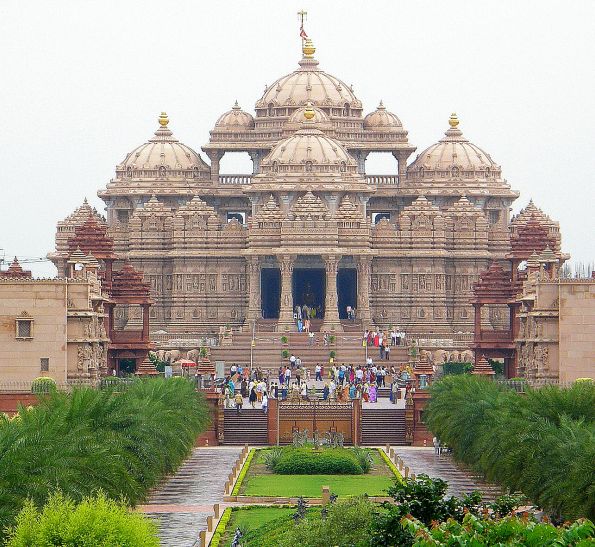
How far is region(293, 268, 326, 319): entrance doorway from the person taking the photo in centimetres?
12675

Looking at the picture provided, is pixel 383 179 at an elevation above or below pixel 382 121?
below

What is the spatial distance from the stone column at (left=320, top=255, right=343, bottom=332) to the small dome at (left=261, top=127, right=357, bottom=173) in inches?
267

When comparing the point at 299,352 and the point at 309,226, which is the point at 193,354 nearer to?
the point at 299,352

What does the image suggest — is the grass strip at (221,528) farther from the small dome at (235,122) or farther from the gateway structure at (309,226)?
the small dome at (235,122)

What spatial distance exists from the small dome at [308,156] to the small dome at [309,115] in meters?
3.14

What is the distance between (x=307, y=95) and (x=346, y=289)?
13665mm

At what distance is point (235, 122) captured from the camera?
452 feet

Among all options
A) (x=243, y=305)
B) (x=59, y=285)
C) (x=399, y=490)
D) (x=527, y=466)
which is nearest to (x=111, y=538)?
(x=399, y=490)

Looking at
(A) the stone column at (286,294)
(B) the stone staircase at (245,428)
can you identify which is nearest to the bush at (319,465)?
(B) the stone staircase at (245,428)

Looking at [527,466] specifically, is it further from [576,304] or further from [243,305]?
[243,305]

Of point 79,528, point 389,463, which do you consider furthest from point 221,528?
point 389,463

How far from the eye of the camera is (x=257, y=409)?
9025cm

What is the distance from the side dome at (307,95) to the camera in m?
137

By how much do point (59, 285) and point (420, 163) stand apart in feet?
171
